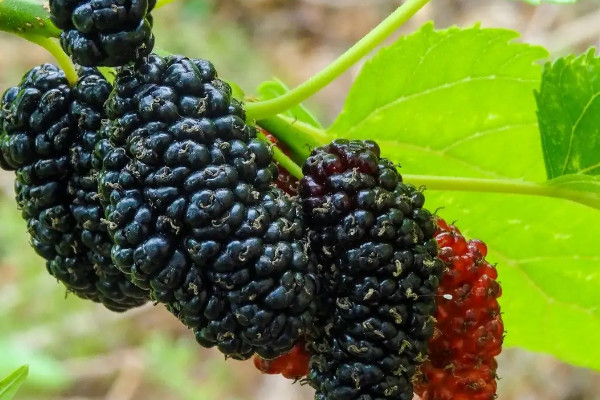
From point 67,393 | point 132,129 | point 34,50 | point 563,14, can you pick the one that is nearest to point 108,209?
point 132,129

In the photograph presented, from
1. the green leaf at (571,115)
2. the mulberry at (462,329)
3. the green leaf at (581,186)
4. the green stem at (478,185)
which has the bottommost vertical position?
the mulberry at (462,329)

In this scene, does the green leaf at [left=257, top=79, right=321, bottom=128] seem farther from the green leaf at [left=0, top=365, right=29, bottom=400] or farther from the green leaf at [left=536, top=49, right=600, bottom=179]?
the green leaf at [left=0, top=365, right=29, bottom=400]

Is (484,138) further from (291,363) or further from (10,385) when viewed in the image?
(10,385)

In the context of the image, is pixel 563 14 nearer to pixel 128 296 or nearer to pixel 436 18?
pixel 436 18

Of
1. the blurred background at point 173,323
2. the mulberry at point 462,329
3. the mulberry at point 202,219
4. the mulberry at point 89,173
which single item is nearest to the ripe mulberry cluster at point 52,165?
the mulberry at point 89,173

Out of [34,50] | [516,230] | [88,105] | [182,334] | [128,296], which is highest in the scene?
[34,50]

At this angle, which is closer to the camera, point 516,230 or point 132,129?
point 132,129

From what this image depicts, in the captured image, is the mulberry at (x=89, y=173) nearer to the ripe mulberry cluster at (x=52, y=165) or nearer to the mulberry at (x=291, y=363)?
the ripe mulberry cluster at (x=52, y=165)

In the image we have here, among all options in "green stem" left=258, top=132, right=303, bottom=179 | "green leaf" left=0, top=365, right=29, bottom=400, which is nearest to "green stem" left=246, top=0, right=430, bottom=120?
"green stem" left=258, top=132, right=303, bottom=179
